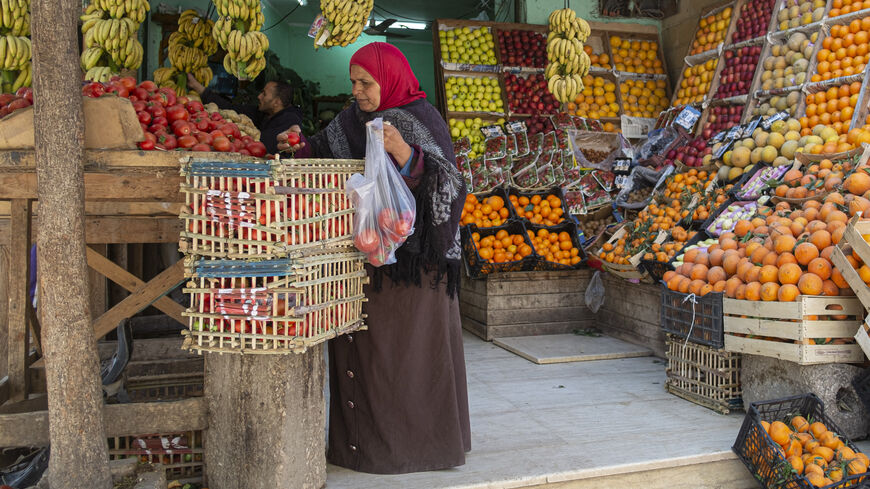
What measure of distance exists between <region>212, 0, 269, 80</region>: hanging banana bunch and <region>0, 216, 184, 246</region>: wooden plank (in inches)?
66.1

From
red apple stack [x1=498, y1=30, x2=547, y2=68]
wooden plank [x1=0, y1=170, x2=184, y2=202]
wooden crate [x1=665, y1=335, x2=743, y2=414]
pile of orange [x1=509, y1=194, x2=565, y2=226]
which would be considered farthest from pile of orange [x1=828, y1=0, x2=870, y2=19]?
wooden plank [x1=0, y1=170, x2=184, y2=202]

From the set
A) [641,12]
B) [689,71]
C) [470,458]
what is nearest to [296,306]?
[470,458]

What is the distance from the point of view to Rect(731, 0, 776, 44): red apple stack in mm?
6715

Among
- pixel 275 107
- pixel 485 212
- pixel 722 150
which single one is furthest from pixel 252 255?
pixel 722 150

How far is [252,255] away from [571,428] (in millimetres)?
2041

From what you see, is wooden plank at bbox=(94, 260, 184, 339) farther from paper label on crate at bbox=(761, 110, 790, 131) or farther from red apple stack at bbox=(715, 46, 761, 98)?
red apple stack at bbox=(715, 46, 761, 98)

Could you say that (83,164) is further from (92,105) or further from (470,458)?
(470,458)

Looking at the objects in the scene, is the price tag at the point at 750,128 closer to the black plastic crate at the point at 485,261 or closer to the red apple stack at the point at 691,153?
the red apple stack at the point at 691,153

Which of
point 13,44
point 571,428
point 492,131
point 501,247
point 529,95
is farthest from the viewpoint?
point 529,95

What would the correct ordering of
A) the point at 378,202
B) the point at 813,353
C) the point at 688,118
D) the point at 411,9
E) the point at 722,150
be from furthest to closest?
1. the point at 411,9
2. the point at 688,118
3. the point at 722,150
4. the point at 813,353
5. the point at 378,202

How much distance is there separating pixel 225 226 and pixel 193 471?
3.81ft

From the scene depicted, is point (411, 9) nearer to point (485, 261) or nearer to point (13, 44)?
point (485, 261)

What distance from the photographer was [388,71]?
2.75 meters

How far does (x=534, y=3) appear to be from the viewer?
26.5ft
